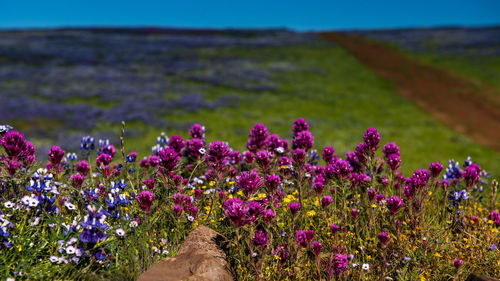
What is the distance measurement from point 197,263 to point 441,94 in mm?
30471

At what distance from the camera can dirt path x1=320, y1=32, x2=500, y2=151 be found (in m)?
21.5

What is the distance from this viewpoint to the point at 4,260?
3.36 m

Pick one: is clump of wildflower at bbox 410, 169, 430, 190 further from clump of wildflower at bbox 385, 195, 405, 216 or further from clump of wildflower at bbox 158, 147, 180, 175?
clump of wildflower at bbox 158, 147, 180, 175

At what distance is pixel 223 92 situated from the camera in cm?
3020

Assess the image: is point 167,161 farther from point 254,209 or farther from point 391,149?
point 391,149

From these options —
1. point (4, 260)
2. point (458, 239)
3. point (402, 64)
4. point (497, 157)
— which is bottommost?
point (497, 157)

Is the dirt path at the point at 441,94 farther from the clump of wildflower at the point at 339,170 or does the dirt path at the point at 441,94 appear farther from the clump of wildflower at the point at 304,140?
the clump of wildflower at the point at 339,170

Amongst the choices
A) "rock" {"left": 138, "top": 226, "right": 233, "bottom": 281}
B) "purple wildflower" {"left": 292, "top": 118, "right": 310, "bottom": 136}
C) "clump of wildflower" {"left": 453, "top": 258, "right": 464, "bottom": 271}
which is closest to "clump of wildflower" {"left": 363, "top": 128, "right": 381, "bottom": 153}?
"purple wildflower" {"left": 292, "top": 118, "right": 310, "bottom": 136}

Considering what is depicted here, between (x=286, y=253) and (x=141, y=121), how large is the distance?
19389 mm

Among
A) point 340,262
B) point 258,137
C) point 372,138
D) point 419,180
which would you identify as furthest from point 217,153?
point 419,180

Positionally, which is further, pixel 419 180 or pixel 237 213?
pixel 419 180

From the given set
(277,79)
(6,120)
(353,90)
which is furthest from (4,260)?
(277,79)

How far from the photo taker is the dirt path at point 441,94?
21.5 meters

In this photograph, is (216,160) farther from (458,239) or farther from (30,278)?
(458,239)
